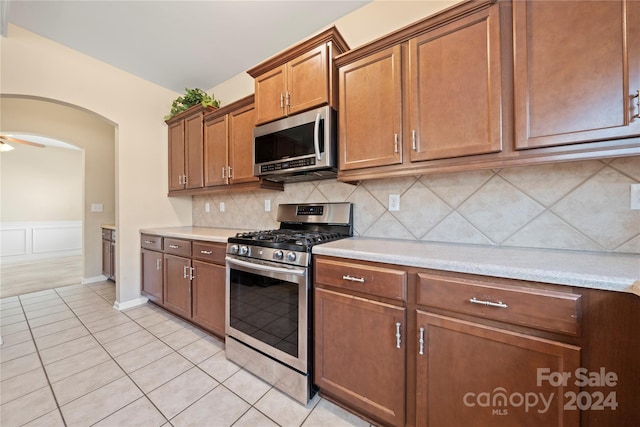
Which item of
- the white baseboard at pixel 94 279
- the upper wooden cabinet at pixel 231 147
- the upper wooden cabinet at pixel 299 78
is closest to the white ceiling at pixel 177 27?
the upper wooden cabinet at pixel 299 78

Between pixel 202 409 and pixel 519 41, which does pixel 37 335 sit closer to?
pixel 202 409

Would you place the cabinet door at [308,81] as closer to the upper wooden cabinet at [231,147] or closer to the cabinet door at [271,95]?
the cabinet door at [271,95]

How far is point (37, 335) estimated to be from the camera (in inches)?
85.0

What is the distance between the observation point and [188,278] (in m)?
2.27

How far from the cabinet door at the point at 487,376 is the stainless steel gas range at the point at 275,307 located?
65cm

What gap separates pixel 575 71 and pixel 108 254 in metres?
5.46

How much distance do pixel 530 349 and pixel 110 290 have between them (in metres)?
4.72

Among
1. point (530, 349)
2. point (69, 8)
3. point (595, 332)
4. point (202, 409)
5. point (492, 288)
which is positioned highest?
point (69, 8)

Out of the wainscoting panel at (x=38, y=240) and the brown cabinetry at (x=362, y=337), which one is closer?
the brown cabinetry at (x=362, y=337)

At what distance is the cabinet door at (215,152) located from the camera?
253 centimetres

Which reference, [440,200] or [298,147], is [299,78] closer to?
[298,147]

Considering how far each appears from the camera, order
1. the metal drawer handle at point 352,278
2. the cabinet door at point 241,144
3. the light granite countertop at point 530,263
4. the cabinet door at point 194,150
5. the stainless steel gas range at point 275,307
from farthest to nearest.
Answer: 1. the cabinet door at point 194,150
2. the cabinet door at point 241,144
3. the stainless steel gas range at point 275,307
4. the metal drawer handle at point 352,278
5. the light granite countertop at point 530,263

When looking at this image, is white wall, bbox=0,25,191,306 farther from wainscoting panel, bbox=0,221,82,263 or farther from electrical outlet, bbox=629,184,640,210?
wainscoting panel, bbox=0,221,82,263

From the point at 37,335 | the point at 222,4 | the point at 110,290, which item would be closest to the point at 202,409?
the point at 37,335
